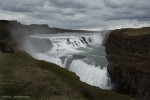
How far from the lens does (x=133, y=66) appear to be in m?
48.8

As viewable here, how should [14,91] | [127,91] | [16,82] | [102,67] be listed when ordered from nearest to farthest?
[14,91] → [16,82] → [127,91] → [102,67]

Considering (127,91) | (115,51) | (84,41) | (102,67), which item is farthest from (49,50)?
(127,91)

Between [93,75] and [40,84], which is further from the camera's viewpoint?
[93,75]

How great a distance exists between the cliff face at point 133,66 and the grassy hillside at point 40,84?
17.0 metres

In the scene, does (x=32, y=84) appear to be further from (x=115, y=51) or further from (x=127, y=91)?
(x=115, y=51)

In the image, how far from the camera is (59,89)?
78.7ft

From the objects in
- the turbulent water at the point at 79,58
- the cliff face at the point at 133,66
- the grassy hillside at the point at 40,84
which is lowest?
the turbulent water at the point at 79,58

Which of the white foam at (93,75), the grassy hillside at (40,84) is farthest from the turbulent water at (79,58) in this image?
the grassy hillside at (40,84)

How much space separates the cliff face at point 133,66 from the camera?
44131mm

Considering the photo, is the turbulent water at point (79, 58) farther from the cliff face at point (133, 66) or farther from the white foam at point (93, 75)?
the cliff face at point (133, 66)

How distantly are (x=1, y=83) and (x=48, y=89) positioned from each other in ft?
12.3

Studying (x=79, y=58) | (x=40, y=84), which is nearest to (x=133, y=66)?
(x=79, y=58)

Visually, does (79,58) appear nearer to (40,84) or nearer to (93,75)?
(93,75)

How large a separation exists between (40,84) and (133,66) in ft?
89.7
